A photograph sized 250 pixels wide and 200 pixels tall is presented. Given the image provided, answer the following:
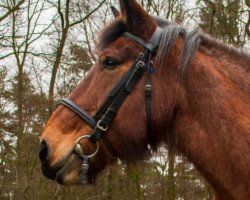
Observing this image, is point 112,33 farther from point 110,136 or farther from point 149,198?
point 149,198

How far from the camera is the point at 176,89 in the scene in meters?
3.61

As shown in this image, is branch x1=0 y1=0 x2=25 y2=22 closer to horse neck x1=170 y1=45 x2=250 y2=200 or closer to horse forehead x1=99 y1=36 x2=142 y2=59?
horse forehead x1=99 y1=36 x2=142 y2=59

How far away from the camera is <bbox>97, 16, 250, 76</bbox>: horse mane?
144 inches

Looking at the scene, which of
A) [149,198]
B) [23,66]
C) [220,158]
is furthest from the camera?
[23,66]

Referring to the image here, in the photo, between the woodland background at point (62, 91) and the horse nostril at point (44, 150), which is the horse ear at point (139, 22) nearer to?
the horse nostril at point (44, 150)

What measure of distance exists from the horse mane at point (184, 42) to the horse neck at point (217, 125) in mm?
97

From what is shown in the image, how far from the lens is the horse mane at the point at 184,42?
3.66 metres

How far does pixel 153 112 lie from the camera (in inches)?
141

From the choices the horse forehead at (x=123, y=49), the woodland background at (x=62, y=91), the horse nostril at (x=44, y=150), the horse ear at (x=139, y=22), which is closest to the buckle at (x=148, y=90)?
the horse forehead at (x=123, y=49)

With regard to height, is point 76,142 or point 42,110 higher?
point 76,142

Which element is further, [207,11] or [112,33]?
[207,11]

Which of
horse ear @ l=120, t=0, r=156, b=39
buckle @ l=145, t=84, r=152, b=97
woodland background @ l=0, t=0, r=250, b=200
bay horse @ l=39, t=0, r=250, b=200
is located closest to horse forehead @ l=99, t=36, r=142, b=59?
bay horse @ l=39, t=0, r=250, b=200

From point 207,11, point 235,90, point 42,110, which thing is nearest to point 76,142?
point 235,90

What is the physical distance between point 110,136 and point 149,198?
1320 centimetres
